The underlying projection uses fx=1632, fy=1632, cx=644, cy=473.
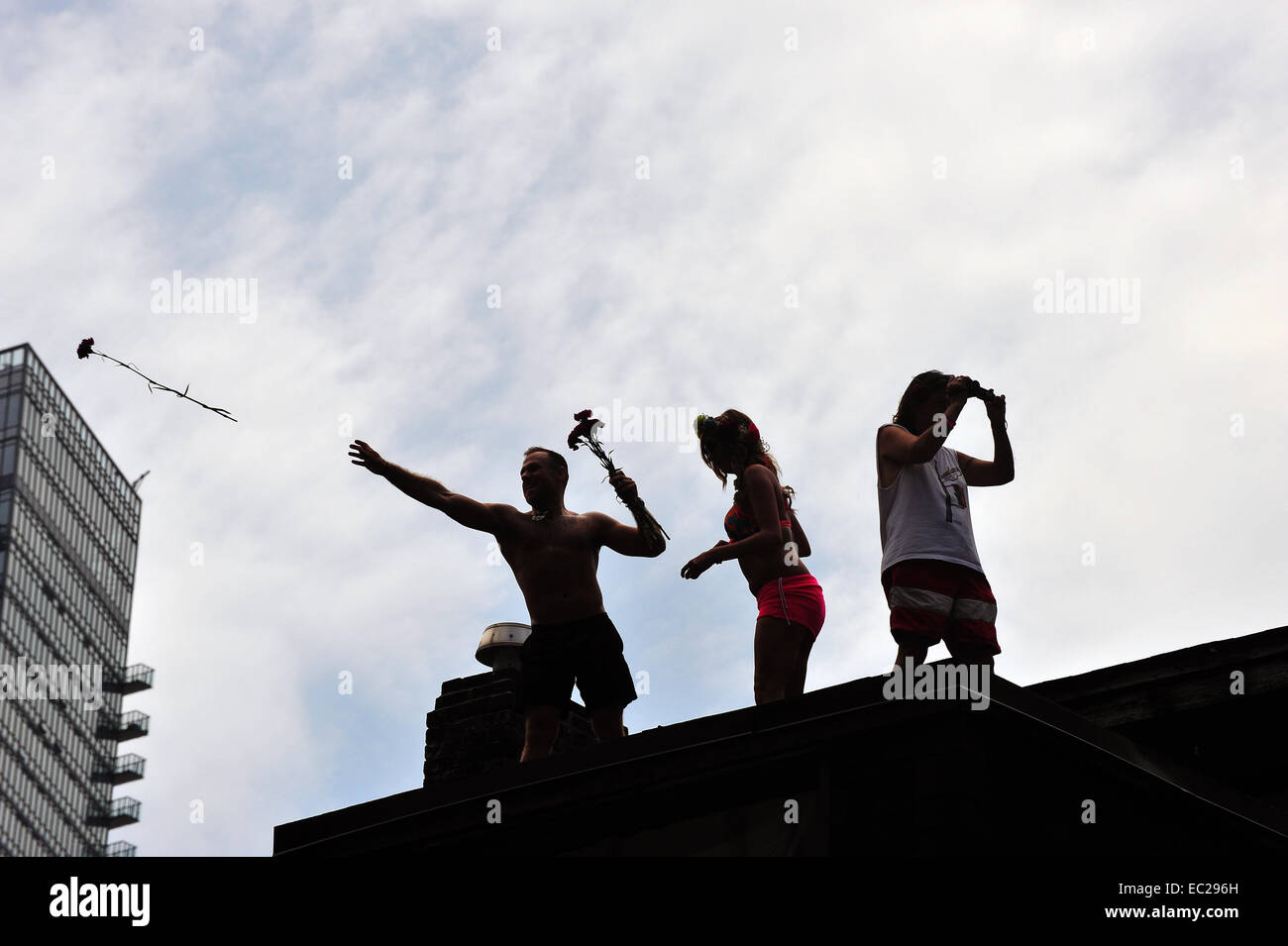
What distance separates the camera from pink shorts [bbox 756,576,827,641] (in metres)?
7.21

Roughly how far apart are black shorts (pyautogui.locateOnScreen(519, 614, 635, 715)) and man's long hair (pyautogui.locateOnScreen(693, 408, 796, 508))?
959 mm

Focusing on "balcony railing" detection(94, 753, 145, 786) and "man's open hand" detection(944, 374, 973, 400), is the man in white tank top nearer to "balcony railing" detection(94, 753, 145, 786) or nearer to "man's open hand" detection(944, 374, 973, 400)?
"man's open hand" detection(944, 374, 973, 400)

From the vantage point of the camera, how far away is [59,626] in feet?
366

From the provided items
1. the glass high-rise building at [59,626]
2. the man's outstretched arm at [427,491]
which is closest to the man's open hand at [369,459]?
the man's outstretched arm at [427,491]

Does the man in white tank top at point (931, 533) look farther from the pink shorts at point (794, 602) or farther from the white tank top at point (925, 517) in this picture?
the pink shorts at point (794, 602)

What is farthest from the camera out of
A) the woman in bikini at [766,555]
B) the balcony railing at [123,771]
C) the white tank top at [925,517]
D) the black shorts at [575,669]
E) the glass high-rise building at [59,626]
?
the balcony railing at [123,771]

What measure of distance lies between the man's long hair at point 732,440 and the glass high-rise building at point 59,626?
99.8 meters

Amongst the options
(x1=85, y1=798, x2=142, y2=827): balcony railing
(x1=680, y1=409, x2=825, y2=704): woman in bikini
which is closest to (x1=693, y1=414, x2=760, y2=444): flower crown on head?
(x1=680, y1=409, x2=825, y2=704): woman in bikini

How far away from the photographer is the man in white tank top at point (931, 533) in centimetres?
673

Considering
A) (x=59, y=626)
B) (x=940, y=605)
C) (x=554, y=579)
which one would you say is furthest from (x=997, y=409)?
(x=59, y=626)
